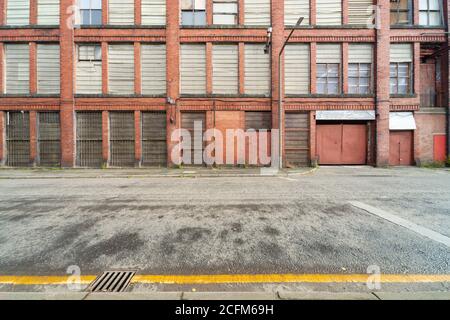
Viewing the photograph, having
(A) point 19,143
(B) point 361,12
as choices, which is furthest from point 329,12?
(A) point 19,143

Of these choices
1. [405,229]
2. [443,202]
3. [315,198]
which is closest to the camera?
[405,229]

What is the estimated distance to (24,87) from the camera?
590 inches

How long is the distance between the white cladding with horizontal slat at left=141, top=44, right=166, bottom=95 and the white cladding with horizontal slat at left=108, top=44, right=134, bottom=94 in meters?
0.84

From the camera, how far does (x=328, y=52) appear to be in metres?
15.1

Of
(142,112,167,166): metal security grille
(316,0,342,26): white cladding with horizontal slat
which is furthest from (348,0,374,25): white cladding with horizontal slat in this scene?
(142,112,167,166): metal security grille

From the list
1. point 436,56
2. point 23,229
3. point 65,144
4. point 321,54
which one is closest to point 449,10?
point 436,56

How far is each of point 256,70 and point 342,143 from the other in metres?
8.26

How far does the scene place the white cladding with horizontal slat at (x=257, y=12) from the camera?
48.8 feet

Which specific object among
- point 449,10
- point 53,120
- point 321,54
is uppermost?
point 449,10

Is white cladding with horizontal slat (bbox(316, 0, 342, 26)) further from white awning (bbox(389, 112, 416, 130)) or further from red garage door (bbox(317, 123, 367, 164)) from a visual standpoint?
white awning (bbox(389, 112, 416, 130))

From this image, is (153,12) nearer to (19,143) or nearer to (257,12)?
(257,12)

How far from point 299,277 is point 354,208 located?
3.83 m

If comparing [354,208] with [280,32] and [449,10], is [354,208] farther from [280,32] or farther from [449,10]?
[449,10]

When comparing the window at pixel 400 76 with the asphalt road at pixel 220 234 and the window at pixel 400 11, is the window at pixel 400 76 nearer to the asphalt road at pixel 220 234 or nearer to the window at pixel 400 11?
the window at pixel 400 11
